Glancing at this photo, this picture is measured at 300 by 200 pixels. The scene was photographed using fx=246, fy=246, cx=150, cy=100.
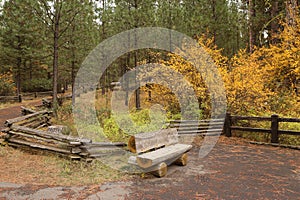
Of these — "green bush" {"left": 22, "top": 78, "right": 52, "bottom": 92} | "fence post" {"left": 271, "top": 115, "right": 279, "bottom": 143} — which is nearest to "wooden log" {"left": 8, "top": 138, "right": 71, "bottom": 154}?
"fence post" {"left": 271, "top": 115, "right": 279, "bottom": 143}

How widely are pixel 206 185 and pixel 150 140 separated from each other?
6.51 feet

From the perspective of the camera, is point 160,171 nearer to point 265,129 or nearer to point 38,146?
point 38,146

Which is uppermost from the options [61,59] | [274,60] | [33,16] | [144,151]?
[33,16]

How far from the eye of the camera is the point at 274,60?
14320mm

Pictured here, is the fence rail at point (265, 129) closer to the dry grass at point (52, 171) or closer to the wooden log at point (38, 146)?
the dry grass at point (52, 171)

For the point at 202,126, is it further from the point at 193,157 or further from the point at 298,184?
the point at 298,184

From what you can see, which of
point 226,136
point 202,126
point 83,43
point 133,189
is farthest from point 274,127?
point 83,43

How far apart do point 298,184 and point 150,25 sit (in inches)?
612

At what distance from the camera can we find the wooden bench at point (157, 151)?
6.43 meters

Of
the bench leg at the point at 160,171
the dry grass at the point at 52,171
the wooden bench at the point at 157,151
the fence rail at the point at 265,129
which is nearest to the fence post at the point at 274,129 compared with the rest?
the fence rail at the point at 265,129

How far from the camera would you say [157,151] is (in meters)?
7.07

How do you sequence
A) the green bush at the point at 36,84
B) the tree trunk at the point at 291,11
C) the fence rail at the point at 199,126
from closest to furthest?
1. the fence rail at the point at 199,126
2. the tree trunk at the point at 291,11
3. the green bush at the point at 36,84

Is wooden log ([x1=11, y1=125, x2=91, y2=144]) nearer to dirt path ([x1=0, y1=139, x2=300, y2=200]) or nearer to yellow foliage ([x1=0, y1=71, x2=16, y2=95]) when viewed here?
dirt path ([x1=0, y1=139, x2=300, y2=200])

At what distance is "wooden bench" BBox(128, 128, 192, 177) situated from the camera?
21.1 feet
